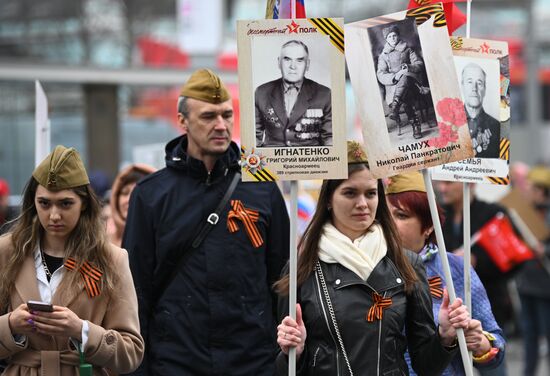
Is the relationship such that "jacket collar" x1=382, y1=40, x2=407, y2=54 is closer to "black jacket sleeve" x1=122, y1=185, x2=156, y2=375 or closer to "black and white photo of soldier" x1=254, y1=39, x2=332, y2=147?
"black and white photo of soldier" x1=254, y1=39, x2=332, y2=147

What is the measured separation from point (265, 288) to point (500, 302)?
372 centimetres

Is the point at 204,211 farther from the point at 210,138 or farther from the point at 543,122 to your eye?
the point at 543,122

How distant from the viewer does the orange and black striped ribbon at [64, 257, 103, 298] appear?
4953 mm

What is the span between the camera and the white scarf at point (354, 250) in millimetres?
4785

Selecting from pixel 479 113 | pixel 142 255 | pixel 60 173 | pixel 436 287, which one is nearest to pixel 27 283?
pixel 60 173

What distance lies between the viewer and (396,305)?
15.7 ft

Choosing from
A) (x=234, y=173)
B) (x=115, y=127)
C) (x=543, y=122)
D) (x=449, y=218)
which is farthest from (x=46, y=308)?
(x=543, y=122)

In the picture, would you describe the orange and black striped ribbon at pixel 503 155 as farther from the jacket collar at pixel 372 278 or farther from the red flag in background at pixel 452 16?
the jacket collar at pixel 372 278

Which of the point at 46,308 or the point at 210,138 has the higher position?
the point at 210,138

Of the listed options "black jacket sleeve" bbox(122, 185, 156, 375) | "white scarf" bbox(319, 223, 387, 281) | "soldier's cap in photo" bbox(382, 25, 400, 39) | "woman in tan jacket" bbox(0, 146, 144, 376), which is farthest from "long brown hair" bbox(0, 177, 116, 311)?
"soldier's cap in photo" bbox(382, 25, 400, 39)

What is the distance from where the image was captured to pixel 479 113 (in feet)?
18.1

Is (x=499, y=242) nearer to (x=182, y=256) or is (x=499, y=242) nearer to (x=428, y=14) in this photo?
(x=182, y=256)

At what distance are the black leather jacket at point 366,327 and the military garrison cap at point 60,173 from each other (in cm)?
100

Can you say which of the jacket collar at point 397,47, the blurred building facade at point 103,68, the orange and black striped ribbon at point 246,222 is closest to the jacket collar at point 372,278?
the jacket collar at point 397,47
